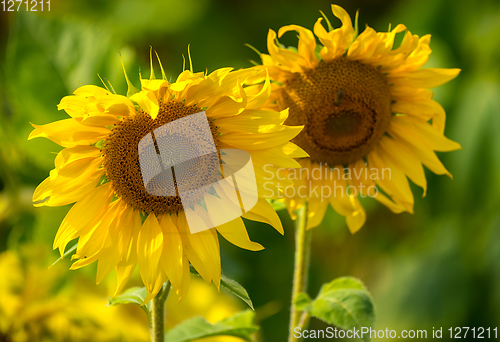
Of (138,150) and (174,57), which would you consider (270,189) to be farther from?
(174,57)

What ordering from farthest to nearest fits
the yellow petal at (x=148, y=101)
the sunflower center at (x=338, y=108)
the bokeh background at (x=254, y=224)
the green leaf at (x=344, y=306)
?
the bokeh background at (x=254, y=224), the sunflower center at (x=338, y=108), the green leaf at (x=344, y=306), the yellow petal at (x=148, y=101)

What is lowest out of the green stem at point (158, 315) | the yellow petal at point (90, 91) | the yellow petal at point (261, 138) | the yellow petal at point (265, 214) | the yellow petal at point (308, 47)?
the green stem at point (158, 315)

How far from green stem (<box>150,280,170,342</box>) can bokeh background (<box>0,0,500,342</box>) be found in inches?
11.2

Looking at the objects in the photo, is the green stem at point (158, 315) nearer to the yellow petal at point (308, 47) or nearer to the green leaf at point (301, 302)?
the green leaf at point (301, 302)

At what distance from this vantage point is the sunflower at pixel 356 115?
78 cm

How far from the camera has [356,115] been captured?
2.79ft

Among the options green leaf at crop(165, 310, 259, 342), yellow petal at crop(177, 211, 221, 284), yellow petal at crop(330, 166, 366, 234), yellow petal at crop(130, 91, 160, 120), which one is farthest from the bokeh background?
yellow petal at crop(130, 91, 160, 120)

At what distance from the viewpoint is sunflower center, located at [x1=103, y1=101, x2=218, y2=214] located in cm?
62

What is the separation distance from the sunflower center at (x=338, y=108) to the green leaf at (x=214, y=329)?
31 centimetres

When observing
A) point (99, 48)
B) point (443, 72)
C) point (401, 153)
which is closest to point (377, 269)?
point (401, 153)

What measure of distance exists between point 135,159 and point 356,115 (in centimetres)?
41

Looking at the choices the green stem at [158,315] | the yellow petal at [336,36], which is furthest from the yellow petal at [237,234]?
the yellow petal at [336,36]

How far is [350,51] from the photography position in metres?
0.79

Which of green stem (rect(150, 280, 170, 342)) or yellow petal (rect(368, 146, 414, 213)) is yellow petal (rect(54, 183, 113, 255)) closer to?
green stem (rect(150, 280, 170, 342))
